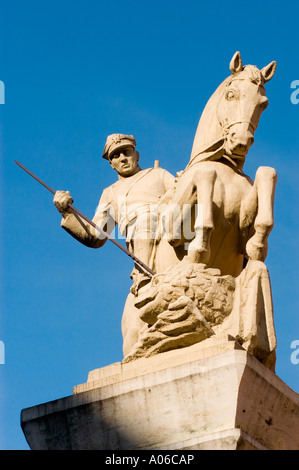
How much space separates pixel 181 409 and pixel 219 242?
2225 mm

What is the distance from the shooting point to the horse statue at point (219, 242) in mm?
10500

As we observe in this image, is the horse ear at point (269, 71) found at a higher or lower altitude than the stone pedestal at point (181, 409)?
higher

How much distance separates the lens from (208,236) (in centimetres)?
1104

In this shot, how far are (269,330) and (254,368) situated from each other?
825 mm

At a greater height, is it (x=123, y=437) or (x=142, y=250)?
→ (x=142, y=250)

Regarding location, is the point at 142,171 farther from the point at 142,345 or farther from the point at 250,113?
the point at 142,345

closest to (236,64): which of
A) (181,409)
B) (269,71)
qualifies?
(269,71)

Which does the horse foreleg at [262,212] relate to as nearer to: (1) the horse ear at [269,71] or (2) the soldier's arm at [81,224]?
(1) the horse ear at [269,71]

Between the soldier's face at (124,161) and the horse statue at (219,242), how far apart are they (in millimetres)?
1471

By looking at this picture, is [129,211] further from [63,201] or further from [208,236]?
[208,236]

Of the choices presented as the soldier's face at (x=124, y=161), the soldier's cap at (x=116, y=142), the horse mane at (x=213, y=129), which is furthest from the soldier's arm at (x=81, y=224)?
the horse mane at (x=213, y=129)

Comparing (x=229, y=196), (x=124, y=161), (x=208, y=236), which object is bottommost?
(x=208, y=236)
